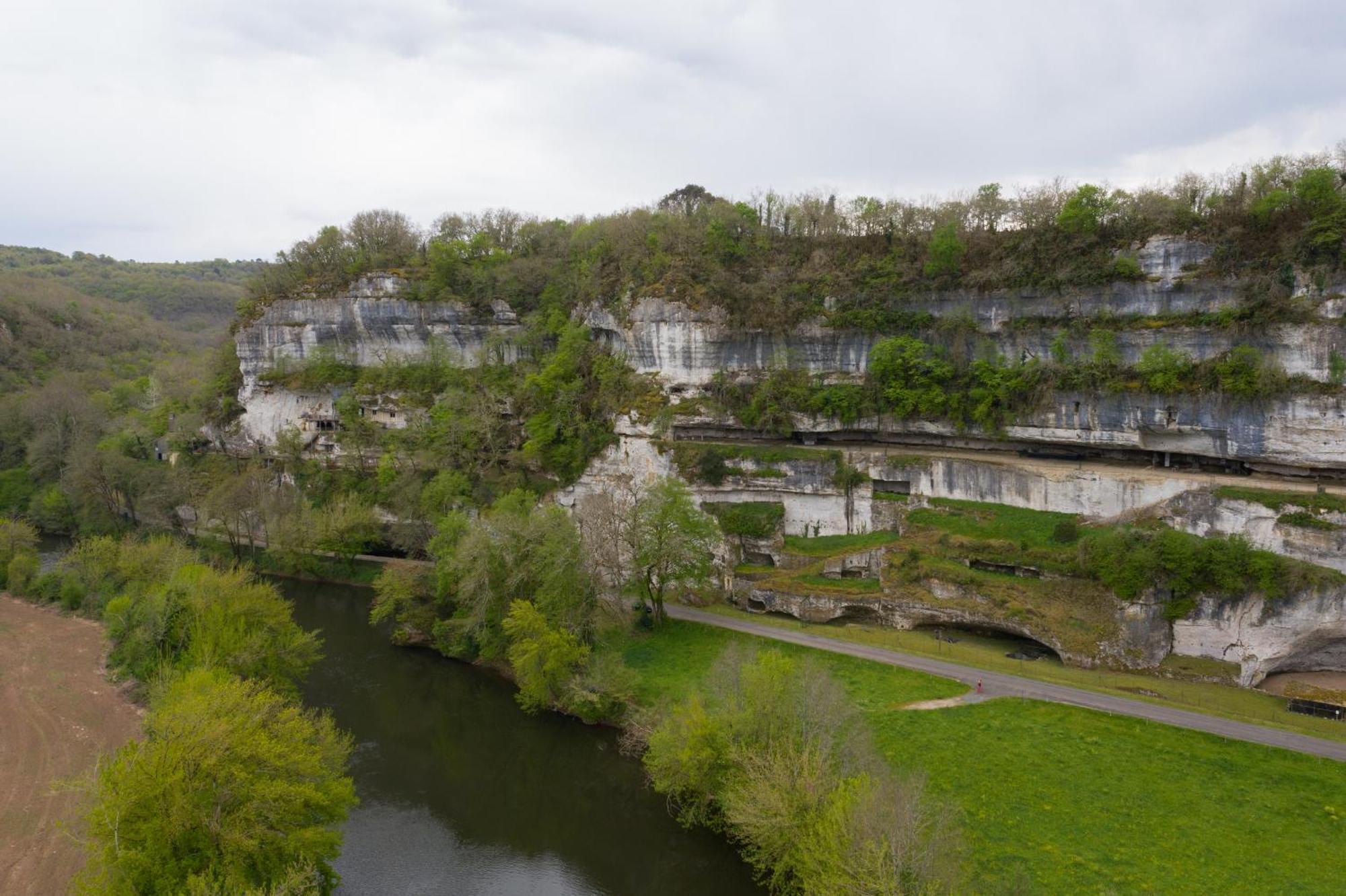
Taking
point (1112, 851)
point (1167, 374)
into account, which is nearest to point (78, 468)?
point (1112, 851)

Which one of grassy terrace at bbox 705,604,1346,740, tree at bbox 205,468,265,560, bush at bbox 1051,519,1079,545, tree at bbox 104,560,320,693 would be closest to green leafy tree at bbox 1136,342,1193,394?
bush at bbox 1051,519,1079,545

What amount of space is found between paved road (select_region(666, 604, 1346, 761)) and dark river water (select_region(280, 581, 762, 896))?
782 centimetres

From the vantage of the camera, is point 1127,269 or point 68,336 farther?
point 68,336

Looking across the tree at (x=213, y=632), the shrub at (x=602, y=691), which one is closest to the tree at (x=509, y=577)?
the shrub at (x=602, y=691)

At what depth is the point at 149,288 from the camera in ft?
284

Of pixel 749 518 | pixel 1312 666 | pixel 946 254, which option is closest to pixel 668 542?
pixel 749 518

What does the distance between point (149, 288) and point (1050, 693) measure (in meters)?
104

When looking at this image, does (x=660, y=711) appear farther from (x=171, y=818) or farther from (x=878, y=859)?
(x=171, y=818)

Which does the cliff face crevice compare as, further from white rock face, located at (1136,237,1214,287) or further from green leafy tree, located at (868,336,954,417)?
green leafy tree, located at (868,336,954,417)

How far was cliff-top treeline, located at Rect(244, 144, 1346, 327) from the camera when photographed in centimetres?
2623

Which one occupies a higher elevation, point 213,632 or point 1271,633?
point 213,632

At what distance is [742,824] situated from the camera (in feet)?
44.9

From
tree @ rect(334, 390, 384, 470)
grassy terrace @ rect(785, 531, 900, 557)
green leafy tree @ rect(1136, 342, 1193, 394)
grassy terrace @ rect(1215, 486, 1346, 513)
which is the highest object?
green leafy tree @ rect(1136, 342, 1193, 394)

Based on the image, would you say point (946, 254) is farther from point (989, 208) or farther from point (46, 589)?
point (46, 589)
